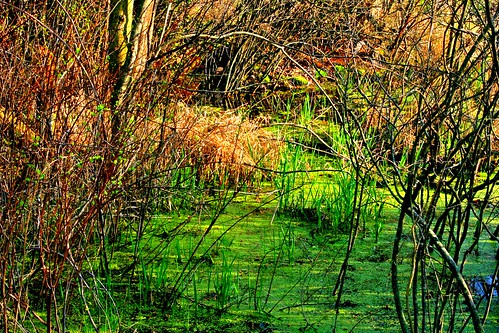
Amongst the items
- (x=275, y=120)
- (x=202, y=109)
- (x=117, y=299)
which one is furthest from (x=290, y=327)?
(x=275, y=120)

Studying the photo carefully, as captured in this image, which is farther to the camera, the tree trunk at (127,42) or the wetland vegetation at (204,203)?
the tree trunk at (127,42)

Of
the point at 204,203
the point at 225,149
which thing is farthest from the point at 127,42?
the point at 225,149

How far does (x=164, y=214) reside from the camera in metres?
5.02

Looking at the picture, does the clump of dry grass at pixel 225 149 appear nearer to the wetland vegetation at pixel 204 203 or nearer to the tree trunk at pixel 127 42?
the wetland vegetation at pixel 204 203

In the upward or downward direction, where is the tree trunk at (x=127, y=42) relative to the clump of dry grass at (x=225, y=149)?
upward

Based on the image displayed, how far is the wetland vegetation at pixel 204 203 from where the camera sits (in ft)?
9.57

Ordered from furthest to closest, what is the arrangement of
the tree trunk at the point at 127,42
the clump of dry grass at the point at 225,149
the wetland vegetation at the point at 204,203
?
the clump of dry grass at the point at 225,149 < the tree trunk at the point at 127,42 < the wetland vegetation at the point at 204,203

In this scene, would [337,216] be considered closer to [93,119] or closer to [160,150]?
[160,150]

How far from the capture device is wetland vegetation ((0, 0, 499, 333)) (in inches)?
115

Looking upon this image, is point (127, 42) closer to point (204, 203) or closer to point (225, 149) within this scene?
point (204, 203)

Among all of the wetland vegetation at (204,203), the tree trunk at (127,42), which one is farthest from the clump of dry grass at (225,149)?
the tree trunk at (127,42)

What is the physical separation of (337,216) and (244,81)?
11.9ft

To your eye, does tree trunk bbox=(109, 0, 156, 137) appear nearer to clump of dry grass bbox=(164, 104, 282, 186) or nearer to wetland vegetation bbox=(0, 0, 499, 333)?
wetland vegetation bbox=(0, 0, 499, 333)

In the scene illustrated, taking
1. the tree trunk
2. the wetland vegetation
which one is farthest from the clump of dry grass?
the tree trunk
